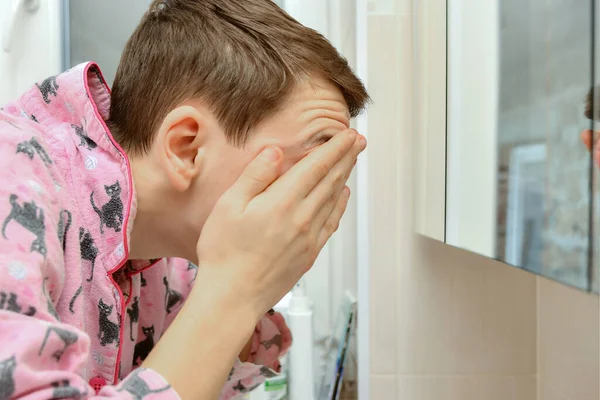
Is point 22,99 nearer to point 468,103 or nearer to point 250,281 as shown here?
point 250,281

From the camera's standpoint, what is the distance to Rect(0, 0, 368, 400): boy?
0.51 meters

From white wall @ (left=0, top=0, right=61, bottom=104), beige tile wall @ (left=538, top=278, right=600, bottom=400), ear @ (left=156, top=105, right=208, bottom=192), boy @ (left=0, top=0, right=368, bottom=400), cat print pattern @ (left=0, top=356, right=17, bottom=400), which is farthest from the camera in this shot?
white wall @ (left=0, top=0, right=61, bottom=104)

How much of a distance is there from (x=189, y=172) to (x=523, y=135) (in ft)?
1.15

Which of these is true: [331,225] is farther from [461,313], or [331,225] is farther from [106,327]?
[461,313]

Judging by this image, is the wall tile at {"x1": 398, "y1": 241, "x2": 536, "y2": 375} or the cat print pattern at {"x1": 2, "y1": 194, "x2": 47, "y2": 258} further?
the wall tile at {"x1": 398, "y1": 241, "x2": 536, "y2": 375}

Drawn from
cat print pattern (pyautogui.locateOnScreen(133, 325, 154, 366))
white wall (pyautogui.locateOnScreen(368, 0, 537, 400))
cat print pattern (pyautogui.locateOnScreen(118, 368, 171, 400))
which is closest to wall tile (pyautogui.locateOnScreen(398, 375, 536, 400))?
white wall (pyautogui.locateOnScreen(368, 0, 537, 400))

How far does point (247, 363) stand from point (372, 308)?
0.30 m

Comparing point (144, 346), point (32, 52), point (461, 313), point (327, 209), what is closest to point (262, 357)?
point (144, 346)

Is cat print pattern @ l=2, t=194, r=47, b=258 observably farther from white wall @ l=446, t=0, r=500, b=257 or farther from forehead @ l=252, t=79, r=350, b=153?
white wall @ l=446, t=0, r=500, b=257

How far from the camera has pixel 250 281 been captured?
543mm

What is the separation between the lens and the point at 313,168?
0.62 meters

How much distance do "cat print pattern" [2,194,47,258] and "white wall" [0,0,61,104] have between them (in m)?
0.73

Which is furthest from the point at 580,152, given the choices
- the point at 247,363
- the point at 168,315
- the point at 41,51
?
the point at 41,51

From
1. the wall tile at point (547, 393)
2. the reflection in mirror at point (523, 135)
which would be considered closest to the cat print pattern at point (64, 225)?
the reflection in mirror at point (523, 135)
